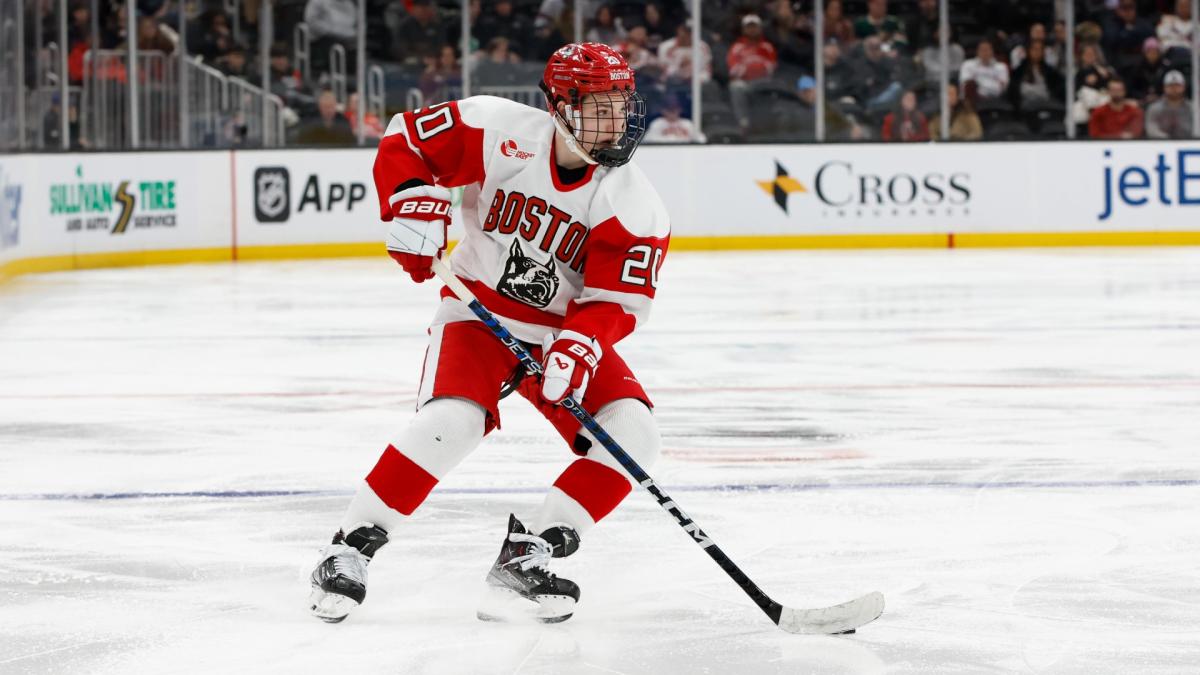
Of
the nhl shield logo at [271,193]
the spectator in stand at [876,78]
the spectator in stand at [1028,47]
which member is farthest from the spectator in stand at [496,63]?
the spectator in stand at [1028,47]

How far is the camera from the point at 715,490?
11.7 ft

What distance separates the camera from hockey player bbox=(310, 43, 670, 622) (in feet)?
8.38

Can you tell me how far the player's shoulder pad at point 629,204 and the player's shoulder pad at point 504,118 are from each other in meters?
0.15

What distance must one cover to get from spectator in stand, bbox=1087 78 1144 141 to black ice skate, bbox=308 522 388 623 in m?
10.7

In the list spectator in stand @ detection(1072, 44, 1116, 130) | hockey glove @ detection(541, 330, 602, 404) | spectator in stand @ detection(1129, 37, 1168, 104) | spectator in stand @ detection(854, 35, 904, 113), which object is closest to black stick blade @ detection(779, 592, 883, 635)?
hockey glove @ detection(541, 330, 602, 404)

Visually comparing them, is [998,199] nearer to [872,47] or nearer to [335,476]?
[872,47]

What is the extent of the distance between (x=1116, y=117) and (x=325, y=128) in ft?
18.5

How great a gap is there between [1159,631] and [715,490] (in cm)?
126

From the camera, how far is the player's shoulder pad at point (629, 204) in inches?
103

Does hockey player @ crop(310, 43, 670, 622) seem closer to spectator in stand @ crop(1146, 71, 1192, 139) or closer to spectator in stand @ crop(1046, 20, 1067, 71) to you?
spectator in stand @ crop(1146, 71, 1192, 139)

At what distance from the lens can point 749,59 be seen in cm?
1273

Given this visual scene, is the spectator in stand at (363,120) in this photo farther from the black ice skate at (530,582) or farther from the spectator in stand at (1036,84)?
the black ice skate at (530,582)

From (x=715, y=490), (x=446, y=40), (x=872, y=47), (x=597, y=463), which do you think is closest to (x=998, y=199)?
(x=872, y=47)

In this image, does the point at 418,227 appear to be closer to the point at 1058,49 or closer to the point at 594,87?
the point at 594,87
